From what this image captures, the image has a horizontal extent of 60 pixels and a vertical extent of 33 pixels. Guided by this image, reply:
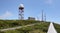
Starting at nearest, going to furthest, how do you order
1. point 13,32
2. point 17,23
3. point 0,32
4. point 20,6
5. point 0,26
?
point 0,32 < point 13,32 < point 0,26 < point 17,23 < point 20,6

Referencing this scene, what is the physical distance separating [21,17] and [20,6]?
12.6 feet

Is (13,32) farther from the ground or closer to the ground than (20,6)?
closer to the ground

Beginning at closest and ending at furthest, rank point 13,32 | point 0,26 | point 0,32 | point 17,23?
point 0,32 → point 13,32 → point 0,26 → point 17,23

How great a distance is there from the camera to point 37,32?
34.3 m

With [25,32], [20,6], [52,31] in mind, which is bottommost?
[25,32]

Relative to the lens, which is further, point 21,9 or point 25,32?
point 21,9

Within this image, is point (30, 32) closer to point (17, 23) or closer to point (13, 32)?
point (13, 32)

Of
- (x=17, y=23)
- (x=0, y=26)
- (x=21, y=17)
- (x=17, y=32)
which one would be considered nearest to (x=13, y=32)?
(x=17, y=32)

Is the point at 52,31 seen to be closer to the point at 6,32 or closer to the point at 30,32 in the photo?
the point at 6,32

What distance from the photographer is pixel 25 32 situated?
113 ft

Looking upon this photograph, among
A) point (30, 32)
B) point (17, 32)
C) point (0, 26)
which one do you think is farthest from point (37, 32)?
point (0, 26)

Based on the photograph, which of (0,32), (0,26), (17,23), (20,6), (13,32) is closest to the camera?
(0,32)

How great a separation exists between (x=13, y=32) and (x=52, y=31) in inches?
1036

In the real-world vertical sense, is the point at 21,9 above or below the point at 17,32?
above
